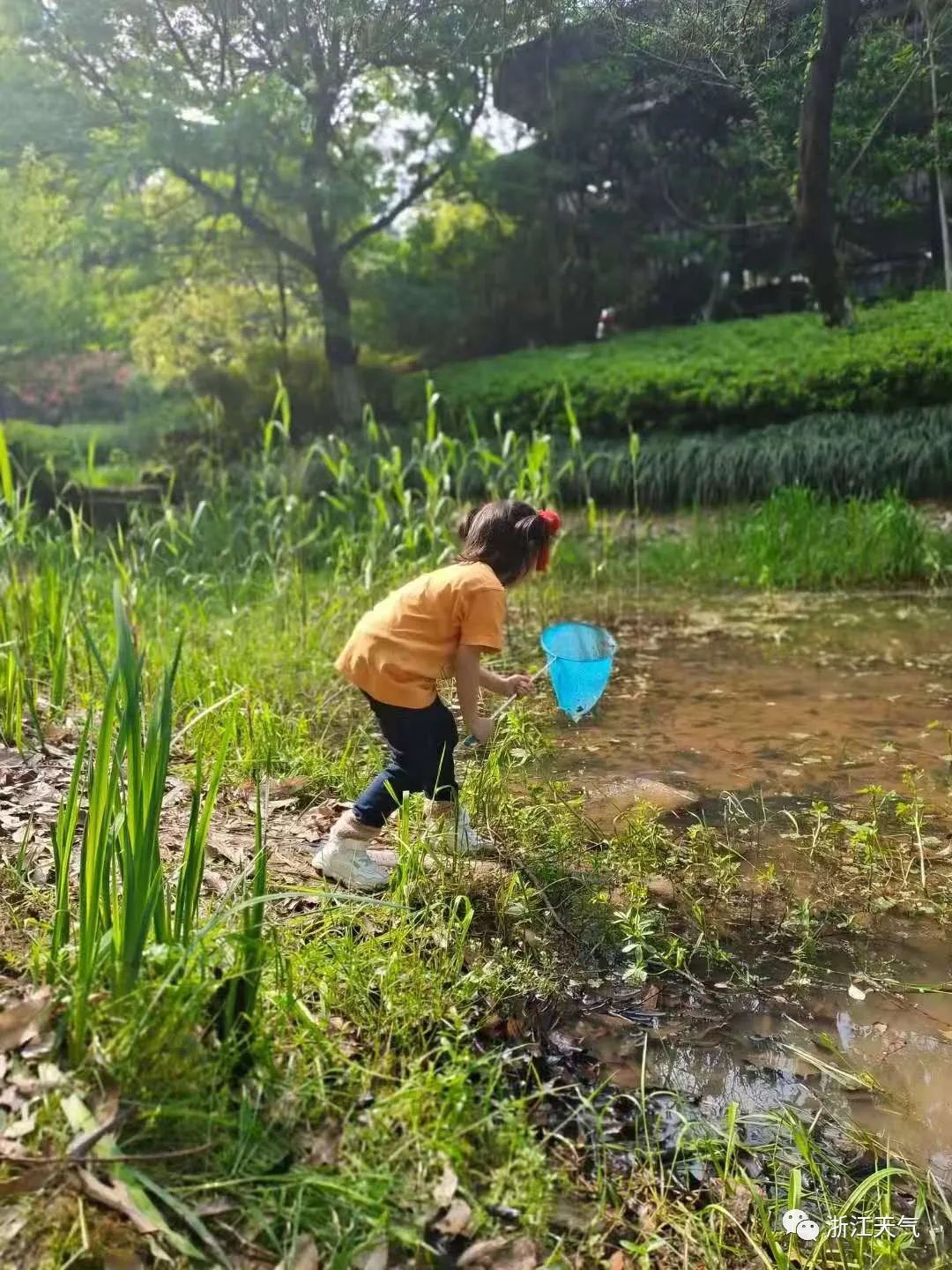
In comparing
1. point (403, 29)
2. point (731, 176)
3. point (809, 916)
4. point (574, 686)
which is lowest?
point (809, 916)

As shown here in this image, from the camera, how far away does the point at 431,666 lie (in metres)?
2.16

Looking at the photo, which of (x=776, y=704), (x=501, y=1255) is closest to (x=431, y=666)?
(x=501, y=1255)

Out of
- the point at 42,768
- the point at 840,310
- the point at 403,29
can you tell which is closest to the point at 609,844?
the point at 42,768

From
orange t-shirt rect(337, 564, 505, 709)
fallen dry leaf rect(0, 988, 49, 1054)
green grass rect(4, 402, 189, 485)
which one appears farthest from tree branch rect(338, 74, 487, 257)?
fallen dry leaf rect(0, 988, 49, 1054)

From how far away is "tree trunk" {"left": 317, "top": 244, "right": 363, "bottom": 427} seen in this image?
921 centimetres

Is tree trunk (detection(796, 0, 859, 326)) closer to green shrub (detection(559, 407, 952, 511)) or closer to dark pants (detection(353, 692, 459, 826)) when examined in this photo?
green shrub (detection(559, 407, 952, 511))

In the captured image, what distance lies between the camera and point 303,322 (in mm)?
10273

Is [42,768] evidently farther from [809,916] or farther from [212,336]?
[212,336]

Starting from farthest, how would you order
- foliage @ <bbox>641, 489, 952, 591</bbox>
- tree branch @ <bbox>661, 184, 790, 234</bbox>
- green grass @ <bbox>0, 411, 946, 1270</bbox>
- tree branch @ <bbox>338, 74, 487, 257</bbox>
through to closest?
tree branch @ <bbox>338, 74, 487, 257</bbox>
foliage @ <bbox>641, 489, 952, 591</bbox>
tree branch @ <bbox>661, 184, 790, 234</bbox>
green grass @ <bbox>0, 411, 946, 1270</bbox>

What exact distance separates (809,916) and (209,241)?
30.0 ft

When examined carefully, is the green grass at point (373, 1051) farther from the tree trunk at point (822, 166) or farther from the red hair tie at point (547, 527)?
the tree trunk at point (822, 166)

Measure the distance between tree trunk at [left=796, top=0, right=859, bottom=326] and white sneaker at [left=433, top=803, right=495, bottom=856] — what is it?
3185 millimetres

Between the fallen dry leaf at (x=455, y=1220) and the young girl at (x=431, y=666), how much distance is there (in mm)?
896

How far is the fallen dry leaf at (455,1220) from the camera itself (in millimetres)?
1153
